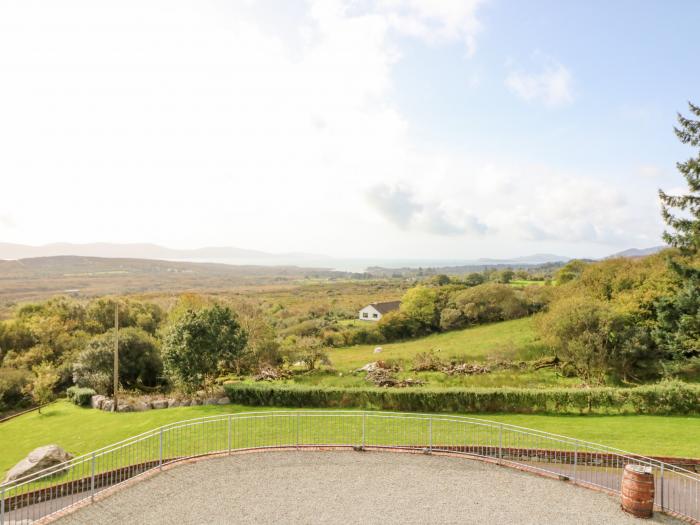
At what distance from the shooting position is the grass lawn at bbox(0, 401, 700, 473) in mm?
15656

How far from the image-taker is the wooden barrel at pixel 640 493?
1016 centimetres

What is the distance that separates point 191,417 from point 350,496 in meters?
11.7

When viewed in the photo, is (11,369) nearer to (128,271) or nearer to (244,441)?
(244,441)

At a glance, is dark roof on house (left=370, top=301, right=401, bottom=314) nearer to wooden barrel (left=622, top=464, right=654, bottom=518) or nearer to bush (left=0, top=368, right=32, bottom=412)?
bush (left=0, top=368, right=32, bottom=412)

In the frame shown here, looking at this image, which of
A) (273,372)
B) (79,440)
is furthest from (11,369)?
(273,372)

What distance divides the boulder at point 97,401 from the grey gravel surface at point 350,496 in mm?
14237

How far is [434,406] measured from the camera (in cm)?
2052

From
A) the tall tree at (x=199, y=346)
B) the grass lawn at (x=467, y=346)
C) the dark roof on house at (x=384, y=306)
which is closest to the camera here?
the tall tree at (x=199, y=346)

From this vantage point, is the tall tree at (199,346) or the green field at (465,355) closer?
the tall tree at (199,346)

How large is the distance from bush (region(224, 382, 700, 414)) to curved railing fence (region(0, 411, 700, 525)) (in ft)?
8.30

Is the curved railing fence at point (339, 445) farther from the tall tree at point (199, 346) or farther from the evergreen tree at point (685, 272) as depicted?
the evergreen tree at point (685, 272)

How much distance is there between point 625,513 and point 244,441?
39.2 feet

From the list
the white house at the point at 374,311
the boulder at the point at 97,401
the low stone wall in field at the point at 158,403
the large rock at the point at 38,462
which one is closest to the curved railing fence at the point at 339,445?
the large rock at the point at 38,462

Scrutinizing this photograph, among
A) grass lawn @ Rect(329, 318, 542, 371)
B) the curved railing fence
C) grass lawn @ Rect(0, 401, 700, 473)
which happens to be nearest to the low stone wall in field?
grass lawn @ Rect(0, 401, 700, 473)
